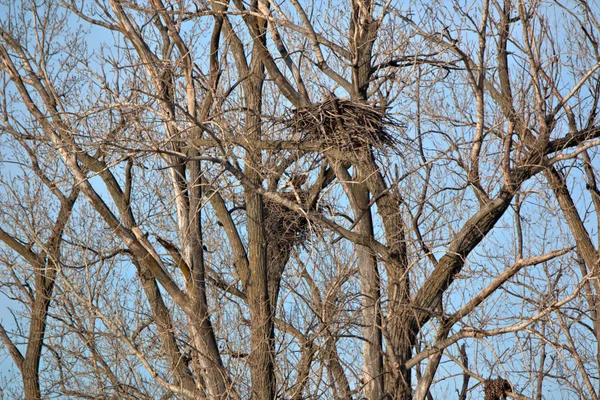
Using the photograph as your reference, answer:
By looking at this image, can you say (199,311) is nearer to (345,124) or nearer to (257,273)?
(257,273)

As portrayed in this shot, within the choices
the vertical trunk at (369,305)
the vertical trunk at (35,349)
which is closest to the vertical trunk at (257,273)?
the vertical trunk at (369,305)

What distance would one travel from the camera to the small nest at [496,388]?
6.67 metres

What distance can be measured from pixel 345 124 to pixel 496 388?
2844mm

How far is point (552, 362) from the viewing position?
8.27m

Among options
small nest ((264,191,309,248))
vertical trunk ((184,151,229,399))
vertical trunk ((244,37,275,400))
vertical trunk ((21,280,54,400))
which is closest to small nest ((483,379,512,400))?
vertical trunk ((244,37,275,400))

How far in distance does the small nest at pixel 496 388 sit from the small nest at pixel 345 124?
243cm

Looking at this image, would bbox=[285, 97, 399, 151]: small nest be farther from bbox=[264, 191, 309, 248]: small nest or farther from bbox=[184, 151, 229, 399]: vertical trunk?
bbox=[264, 191, 309, 248]: small nest

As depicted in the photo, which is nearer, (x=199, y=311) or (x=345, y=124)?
(x=345, y=124)

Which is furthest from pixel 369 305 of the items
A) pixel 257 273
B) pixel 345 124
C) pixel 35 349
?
pixel 35 349

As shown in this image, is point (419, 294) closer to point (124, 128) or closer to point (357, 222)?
point (357, 222)

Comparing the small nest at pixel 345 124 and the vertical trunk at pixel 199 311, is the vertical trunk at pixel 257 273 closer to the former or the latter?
the vertical trunk at pixel 199 311

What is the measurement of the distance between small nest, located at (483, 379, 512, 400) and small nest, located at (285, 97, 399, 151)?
2.43 m

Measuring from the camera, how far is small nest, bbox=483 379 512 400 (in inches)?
263

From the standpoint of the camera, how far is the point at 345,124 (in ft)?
19.9
